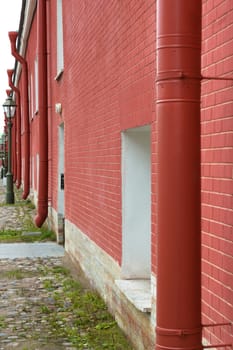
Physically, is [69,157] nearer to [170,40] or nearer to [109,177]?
[109,177]

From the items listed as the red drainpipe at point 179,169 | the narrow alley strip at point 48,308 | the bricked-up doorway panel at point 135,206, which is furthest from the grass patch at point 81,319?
the red drainpipe at point 179,169

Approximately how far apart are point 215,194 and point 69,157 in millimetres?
7607

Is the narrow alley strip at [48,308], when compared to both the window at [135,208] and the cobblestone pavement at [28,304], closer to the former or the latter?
the cobblestone pavement at [28,304]

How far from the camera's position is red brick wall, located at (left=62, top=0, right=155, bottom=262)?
5.41 metres

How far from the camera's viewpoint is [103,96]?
7301mm

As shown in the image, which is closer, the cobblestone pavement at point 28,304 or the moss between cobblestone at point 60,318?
the moss between cobblestone at point 60,318

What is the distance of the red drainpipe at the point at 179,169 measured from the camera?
2.75m

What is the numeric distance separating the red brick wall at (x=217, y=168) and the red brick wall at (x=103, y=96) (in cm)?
139

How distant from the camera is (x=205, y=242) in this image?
3.71 m

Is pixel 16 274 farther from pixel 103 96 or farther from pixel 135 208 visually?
pixel 135 208

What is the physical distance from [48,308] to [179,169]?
5.35 m

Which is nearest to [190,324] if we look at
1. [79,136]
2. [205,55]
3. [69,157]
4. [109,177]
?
[205,55]

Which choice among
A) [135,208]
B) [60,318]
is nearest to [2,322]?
[60,318]

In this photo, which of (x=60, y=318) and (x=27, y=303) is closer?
(x=60, y=318)
